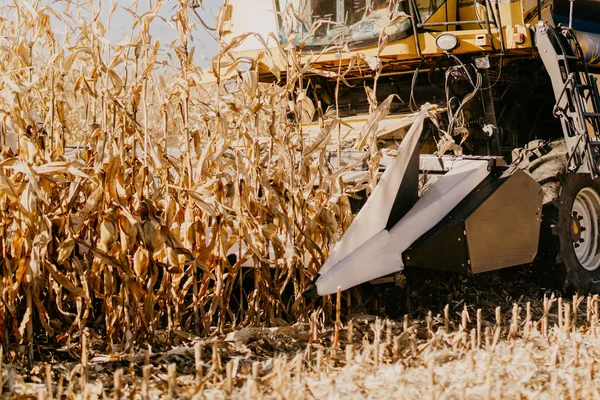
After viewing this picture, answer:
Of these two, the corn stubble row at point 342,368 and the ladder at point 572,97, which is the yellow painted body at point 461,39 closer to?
the ladder at point 572,97

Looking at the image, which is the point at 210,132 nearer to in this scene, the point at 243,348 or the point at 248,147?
the point at 248,147

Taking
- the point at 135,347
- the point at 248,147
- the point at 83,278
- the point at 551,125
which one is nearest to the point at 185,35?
the point at 248,147

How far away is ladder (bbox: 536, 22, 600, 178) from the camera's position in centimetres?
447

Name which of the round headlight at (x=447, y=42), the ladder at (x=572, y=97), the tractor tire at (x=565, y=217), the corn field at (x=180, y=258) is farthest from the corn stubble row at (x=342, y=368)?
the round headlight at (x=447, y=42)

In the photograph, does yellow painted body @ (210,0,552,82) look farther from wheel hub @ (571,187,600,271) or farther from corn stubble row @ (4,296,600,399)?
corn stubble row @ (4,296,600,399)

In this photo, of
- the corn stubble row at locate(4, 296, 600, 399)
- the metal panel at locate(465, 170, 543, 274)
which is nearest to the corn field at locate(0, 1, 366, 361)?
the corn stubble row at locate(4, 296, 600, 399)

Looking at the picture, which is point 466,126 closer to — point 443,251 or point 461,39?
point 461,39

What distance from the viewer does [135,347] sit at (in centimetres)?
303

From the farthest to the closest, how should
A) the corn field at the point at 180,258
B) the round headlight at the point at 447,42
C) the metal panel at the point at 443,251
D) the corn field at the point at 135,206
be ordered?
the round headlight at the point at 447,42 → the metal panel at the point at 443,251 → the corn field at the point at 135,206 → the corn field at the point at 180,258

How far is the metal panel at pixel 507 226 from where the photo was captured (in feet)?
11.4

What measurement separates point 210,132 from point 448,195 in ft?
3.52

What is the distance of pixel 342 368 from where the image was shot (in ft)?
8.95

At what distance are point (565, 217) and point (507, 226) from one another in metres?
0.87

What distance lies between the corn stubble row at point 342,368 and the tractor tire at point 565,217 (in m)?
0.89
